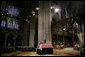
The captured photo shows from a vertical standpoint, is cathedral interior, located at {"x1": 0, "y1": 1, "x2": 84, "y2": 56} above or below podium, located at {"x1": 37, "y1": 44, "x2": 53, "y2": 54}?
above

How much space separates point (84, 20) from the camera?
5.41m

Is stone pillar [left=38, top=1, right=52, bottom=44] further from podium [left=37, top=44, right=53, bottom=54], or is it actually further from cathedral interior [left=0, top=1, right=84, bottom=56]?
podium [left=37, top=44, right=53, bottom=54]

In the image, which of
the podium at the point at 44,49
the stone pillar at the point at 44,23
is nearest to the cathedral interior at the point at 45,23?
the stone pillar at the point at 44,23

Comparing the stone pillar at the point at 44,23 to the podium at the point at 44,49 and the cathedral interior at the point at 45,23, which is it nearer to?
the cathedral interior at the point at 45,23

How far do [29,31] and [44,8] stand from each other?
18.8ft

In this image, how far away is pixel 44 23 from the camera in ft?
30.9

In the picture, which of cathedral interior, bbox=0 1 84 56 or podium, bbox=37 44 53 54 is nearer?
cathedral interior, bbox=0 1 84 56

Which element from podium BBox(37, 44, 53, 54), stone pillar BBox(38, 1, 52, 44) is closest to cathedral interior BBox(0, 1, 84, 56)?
stone pillar BBox(38, 1, 52, 44)

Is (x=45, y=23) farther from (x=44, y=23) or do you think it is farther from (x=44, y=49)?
(x=44, y=49)

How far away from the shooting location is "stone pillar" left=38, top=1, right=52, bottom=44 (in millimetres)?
9258

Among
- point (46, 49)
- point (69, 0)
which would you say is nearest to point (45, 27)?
point (46, 49)

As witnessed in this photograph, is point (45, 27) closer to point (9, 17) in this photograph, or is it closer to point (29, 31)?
point (9, 17)

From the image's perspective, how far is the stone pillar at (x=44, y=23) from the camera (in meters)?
9.26

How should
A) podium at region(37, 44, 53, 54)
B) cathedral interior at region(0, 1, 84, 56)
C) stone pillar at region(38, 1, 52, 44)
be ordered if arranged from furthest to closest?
stone pillar at region(38, 1, 52, 44) → podium at region(37, 44, 53, 54) → cathedral interior at region(0, 1, 84, 56)
